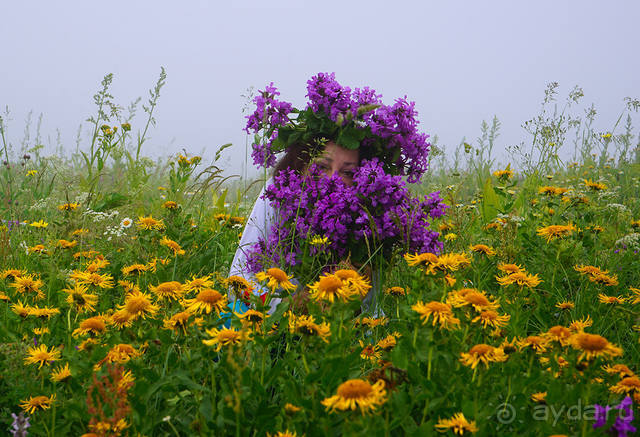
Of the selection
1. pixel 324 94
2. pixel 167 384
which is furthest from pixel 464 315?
pixel 324 94

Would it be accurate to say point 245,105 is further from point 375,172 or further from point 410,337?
point 410,337

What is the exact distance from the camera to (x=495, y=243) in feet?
9.95

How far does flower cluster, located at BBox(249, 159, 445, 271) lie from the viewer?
2428 millimetres

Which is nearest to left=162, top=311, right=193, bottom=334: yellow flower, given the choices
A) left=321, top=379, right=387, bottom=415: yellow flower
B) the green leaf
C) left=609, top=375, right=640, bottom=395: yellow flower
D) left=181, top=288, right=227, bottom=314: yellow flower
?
left=181, top=288, right=227, bottom=314: yellow flower

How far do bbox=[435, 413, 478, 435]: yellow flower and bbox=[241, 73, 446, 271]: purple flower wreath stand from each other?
3.93 feet

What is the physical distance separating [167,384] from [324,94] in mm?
1885

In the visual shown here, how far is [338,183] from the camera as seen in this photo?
8.21 ft

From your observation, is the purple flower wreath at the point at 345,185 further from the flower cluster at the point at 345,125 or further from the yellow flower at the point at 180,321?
the yellow flower at the point at 180,321

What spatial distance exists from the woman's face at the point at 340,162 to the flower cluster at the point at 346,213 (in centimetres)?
17

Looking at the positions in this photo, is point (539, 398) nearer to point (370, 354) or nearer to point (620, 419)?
point (620, 419)

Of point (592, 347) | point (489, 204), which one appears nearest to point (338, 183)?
point (592, 347)

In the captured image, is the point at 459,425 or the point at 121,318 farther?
the point at 121,318

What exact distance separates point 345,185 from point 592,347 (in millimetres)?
1678

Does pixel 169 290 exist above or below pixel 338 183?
below
